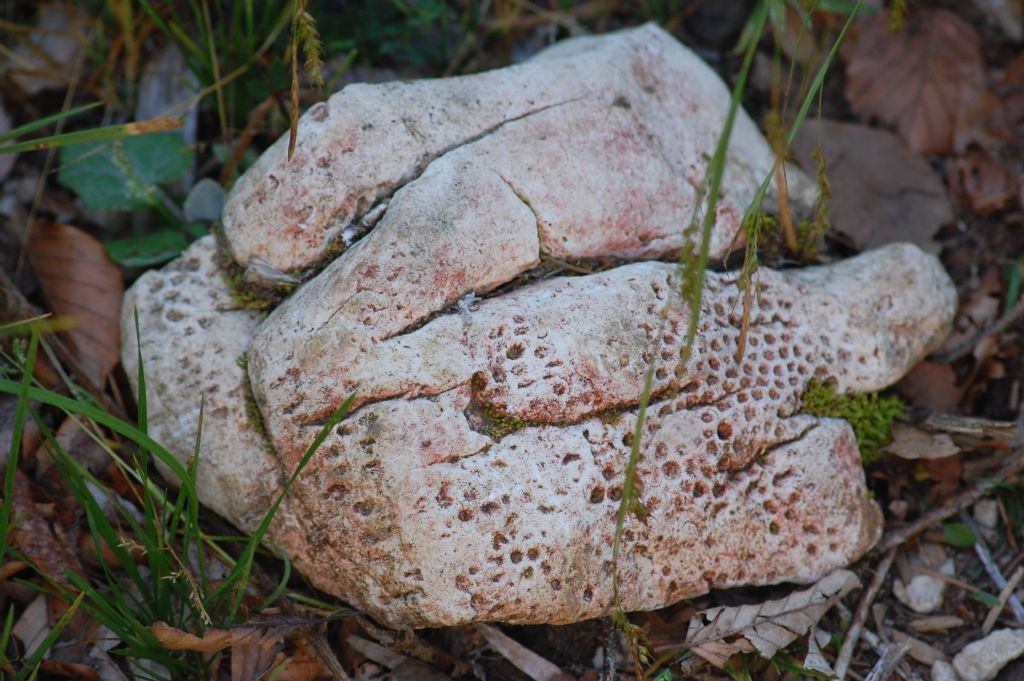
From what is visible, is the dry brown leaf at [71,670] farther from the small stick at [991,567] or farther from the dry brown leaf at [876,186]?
the dry brown leaf at [876,186]

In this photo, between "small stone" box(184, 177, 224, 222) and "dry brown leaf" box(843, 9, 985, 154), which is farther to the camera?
"dry brown leaf" box(843, 9, 985, 154)

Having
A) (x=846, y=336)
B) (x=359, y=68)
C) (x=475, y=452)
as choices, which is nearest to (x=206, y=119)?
(x=359, y=68)

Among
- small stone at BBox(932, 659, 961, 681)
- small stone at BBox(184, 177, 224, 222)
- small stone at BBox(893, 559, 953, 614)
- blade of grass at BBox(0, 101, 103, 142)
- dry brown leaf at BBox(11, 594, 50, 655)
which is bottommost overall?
small stone at BBox(932, 659, 961, 681)

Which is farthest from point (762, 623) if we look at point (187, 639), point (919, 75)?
point (919, 75)

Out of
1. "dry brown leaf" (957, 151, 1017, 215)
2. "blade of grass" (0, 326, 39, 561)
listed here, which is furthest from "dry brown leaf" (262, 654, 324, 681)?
"dry brown leaf" (957, 151, 1017, 215)

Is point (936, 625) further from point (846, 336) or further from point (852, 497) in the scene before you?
point (846, 336)

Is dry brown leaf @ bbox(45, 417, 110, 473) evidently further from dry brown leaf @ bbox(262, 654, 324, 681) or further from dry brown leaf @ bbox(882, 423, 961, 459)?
dry brown leaf @ bbox(882, 423, 961, 459)
